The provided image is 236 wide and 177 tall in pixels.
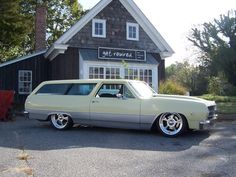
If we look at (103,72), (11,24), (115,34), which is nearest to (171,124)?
(103,72)

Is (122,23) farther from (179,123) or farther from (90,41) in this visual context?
(179,123)

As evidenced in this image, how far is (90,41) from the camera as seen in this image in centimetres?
2461

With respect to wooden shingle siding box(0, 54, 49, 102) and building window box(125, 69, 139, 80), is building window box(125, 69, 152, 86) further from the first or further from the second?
wooden shingle siding box(0, 54, 49, 102)

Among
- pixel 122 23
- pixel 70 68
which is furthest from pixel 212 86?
pixel 70 68

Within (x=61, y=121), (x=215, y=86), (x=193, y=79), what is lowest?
(x=61, y=121)

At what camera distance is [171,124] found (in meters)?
11.1

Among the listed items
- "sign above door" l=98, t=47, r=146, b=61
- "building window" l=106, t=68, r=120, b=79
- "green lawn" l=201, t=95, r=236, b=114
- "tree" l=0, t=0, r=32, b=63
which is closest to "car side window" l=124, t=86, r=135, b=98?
"green lawn" l=201, t=95, r=236, b=114

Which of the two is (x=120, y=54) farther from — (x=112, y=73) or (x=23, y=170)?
(x=23, y=170)

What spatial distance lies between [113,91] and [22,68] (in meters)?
15.4

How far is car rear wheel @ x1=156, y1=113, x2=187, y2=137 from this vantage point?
10961 mm

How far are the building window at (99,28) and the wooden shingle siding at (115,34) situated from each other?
201 millimetres

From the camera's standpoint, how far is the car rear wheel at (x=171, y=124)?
11.0 m

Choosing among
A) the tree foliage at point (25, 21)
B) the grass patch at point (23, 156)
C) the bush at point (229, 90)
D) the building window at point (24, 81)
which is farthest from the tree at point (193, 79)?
the grass patch at point (23, 156)

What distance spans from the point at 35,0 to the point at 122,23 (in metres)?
18.9
